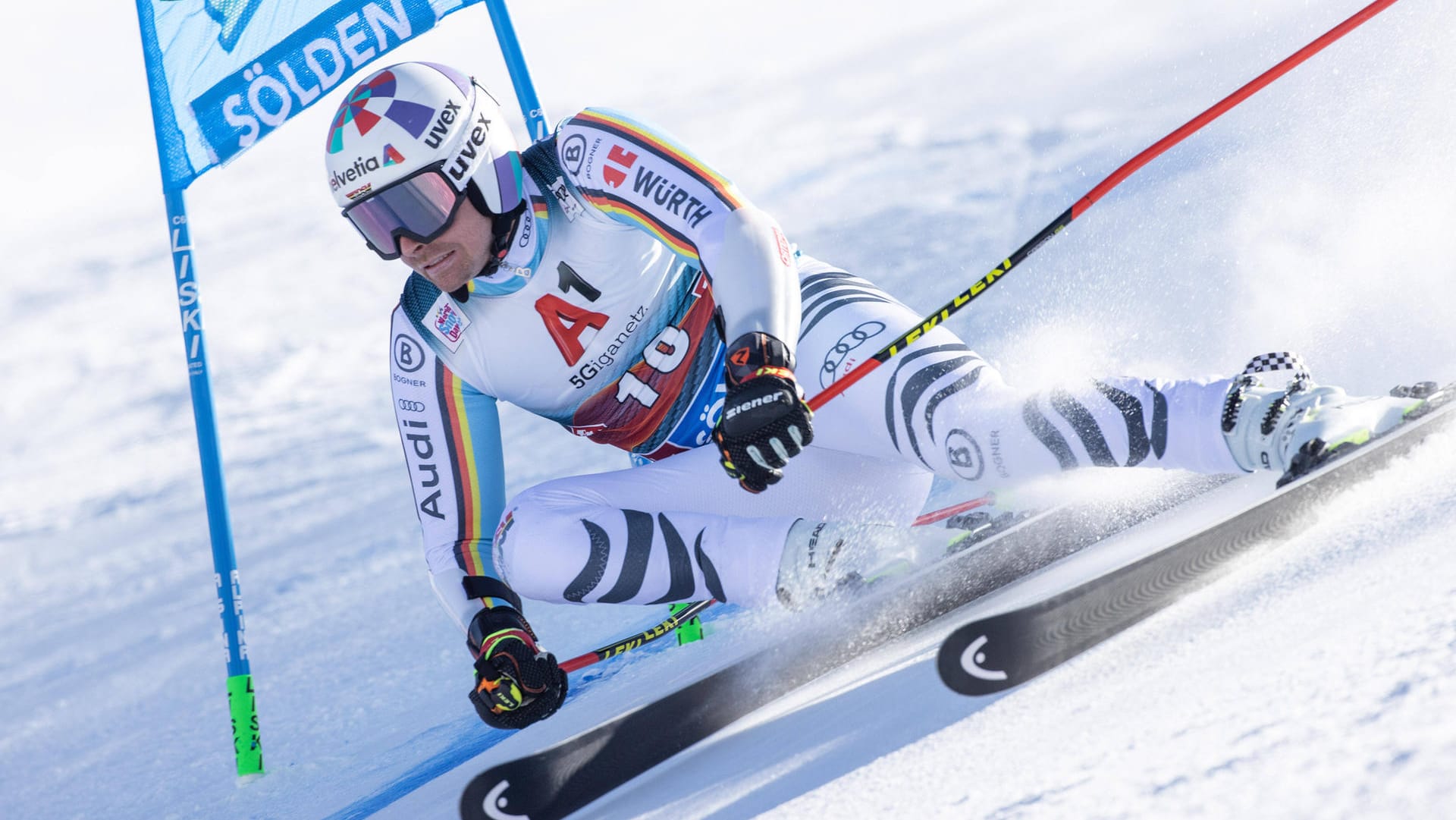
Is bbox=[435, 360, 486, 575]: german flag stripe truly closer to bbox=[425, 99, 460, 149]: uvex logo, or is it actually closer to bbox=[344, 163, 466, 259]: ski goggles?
bbox=[344, 163, 466, 259]: ski goggles

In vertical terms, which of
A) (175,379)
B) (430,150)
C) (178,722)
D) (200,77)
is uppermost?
(175,379)

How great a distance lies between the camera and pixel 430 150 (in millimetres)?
2457

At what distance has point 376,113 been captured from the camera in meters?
2.49

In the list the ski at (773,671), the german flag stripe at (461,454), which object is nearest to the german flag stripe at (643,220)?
the german flag stripe at (461,454)

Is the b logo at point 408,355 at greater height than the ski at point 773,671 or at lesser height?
greater

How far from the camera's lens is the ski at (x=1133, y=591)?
164cm

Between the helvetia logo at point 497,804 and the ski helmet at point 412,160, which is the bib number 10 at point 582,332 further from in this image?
the helvetia logo at point 497,804

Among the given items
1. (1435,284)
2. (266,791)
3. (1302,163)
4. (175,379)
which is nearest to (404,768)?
(266,791)

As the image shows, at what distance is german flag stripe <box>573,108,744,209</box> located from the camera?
8.00ft

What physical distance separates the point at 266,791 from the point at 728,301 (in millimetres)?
2122

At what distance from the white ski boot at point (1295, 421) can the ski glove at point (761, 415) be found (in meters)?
0.75

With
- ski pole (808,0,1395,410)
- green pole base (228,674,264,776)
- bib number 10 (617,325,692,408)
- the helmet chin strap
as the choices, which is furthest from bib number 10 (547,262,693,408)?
green pole base (228,674,264,776)

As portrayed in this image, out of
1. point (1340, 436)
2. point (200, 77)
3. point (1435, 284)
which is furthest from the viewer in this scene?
point (1435, 284)

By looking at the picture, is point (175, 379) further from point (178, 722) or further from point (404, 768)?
point (404, 768)
